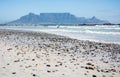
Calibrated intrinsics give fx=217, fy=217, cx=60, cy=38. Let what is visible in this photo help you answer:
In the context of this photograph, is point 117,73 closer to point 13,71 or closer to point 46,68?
point 46,68

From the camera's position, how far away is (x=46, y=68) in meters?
8.27

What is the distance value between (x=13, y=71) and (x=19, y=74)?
0.46 m

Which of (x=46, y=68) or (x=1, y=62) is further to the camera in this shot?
(x=1, y=62)

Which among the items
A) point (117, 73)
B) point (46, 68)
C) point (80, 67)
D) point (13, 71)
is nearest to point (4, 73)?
point (13, 71)

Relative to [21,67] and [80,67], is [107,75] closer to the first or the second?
[80,67]

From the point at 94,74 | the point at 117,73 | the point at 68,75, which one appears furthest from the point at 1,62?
the point at 117,73

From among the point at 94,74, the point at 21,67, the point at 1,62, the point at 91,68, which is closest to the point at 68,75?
the point at 94,74

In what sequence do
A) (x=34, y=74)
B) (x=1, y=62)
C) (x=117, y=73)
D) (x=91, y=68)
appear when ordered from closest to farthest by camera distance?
(x=34, y=74) → (x=117, y=73) → (x=91, y=68) → (x=1, y=62)

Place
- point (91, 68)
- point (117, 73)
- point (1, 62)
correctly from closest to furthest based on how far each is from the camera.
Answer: point (117, 73) → point (91, 68) → point (1, 62)

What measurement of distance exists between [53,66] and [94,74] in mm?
1876

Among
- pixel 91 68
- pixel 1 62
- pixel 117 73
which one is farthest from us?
pixel 1 62

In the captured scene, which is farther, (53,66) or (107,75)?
(53,66)

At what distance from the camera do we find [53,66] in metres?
8.68

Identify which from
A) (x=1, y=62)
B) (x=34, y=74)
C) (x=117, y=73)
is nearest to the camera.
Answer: (x=34, y=74)
